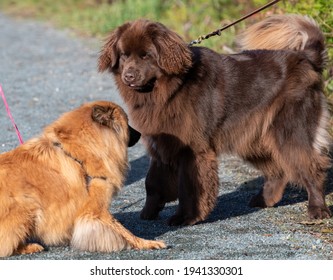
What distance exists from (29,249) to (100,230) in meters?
0.58

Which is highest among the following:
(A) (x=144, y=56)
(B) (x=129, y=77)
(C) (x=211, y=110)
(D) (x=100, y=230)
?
(A) (x=144, y=56)

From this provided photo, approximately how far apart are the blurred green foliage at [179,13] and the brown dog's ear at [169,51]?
3.65m

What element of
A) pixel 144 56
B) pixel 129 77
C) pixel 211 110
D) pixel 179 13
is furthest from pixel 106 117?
pixel 179 13

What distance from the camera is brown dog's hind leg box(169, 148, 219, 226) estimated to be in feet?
21.1

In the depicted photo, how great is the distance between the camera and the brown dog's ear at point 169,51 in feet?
20.7

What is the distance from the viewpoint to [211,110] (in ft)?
21.4

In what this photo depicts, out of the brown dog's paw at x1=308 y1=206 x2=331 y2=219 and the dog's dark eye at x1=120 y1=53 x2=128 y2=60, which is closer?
the dog's dark eye at x1=120 y1=53 x2=128 y2=60

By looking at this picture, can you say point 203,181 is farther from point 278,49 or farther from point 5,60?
point 5,60

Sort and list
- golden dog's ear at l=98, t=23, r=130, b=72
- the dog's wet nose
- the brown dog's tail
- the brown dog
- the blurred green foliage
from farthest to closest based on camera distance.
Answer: the blurred green foliage, the brown dog's tail, golden dog's ear at l=98, t=23, r=130, b=72, the dog's wet nose, the brown dog

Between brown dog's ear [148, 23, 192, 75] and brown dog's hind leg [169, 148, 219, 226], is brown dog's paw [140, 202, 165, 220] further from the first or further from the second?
brown dog's ear [148, 23, 192, 75]

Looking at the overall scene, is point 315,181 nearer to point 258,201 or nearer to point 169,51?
point 258,201

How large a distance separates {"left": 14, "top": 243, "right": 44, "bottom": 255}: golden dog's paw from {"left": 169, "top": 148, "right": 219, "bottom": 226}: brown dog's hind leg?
4.53ft

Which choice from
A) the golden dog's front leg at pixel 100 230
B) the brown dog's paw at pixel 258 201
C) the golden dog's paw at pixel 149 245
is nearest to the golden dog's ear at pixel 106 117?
the golden dog's front leg at pixel 100 230

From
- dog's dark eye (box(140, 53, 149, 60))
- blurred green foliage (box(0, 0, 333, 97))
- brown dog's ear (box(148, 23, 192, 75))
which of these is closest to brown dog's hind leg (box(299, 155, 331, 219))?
brown dog's ear (box(148, 23, 192, 75))
